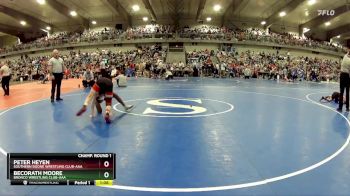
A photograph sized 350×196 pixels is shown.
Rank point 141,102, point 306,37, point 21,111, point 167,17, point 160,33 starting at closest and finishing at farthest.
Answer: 1. point 21,111
2. point 141,102
3. point 160,33
4. point 167,17
5. point 306,37

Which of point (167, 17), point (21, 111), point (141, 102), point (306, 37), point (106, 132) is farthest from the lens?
point (306, 37)

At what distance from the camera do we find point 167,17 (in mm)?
39406

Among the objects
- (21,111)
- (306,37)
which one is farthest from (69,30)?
(21,111)

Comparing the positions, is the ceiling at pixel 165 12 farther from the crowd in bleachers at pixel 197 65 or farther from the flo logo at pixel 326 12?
the crowd in bleachers at pixel 197 65

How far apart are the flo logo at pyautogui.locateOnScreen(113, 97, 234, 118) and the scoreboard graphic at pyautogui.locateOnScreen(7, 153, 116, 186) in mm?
5068

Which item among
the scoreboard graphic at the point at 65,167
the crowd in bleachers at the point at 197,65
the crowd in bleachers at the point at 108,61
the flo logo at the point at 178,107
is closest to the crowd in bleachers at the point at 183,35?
the crowd in bleachers at the point at 197,65

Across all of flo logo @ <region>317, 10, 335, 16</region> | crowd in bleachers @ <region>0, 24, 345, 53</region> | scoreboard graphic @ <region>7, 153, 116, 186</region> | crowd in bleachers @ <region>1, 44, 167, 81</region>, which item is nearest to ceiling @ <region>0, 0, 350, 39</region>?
flo logo @ <region>317, 10, 335, 16</region>

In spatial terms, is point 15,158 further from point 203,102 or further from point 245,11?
point 245,11

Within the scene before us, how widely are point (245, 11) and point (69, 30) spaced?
2657 cm

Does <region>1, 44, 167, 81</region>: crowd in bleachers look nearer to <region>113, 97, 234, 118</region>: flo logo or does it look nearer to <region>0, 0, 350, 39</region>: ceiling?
<region>0, 0, 350, 39</region>: ceiling

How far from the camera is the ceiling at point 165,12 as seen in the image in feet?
105

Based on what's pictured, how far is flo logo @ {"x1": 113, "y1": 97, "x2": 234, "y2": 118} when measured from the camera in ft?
26.5

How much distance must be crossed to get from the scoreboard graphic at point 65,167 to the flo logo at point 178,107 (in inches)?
200

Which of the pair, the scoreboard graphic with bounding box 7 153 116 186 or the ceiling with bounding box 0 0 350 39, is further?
the ceiling with bounding box 0 0 350 39
